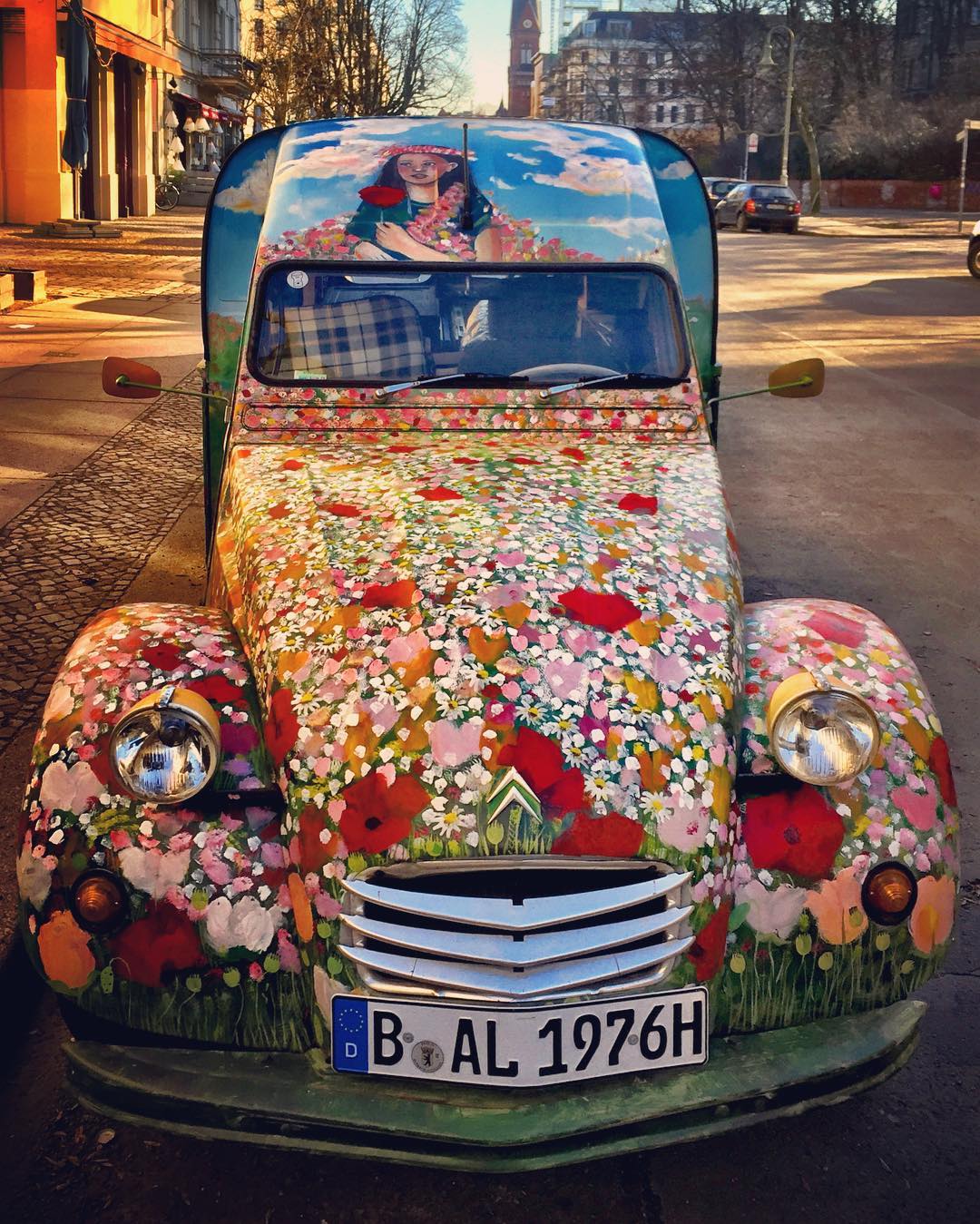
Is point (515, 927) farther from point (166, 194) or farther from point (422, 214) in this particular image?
point (166, 194)

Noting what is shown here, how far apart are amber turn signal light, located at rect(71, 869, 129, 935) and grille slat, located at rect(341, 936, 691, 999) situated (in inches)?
19.2

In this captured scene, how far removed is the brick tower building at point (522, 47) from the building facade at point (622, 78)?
5905 cm

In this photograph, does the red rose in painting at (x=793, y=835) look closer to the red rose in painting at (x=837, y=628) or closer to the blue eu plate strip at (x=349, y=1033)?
the red rose in painting at (x=837, y=628)

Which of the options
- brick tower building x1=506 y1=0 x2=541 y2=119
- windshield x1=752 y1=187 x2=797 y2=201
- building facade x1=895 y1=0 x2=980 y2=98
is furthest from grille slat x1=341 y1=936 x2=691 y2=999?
brick tower building x1=506 y1=0 x2=541 y2=119

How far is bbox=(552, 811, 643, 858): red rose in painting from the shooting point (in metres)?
2.53

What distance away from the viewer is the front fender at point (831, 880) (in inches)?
106

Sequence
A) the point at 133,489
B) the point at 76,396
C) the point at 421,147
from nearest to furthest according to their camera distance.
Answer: the point at 421,147 < the point at 133,489 < the point at 76,396

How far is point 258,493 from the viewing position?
11.7 feet

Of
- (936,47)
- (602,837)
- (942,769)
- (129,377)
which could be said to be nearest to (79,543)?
(129,377)

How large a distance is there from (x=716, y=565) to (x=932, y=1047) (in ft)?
4.22

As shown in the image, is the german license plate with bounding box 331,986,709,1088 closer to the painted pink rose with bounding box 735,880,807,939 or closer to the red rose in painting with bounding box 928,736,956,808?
the painted pink rose with bounding box 735,880,807,939

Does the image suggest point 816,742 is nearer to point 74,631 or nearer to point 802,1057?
point 802,1057

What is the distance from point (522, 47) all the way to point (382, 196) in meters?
203

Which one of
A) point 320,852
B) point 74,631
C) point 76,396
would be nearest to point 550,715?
point 320,852
